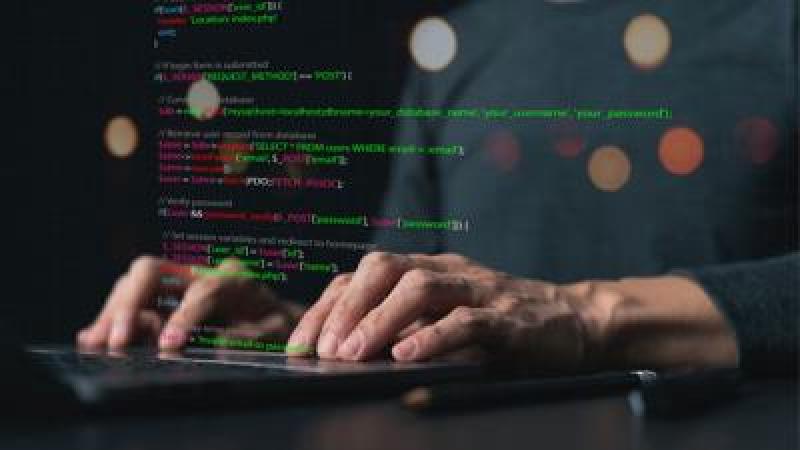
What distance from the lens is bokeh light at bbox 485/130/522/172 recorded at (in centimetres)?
89

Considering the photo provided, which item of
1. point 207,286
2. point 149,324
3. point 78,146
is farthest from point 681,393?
point 78,146

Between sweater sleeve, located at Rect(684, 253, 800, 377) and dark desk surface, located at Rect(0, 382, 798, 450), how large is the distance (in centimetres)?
9

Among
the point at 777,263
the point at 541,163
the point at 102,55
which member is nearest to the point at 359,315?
the point at 541,163

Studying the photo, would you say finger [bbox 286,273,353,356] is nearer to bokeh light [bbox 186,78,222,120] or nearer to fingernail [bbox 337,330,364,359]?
fingernail [bbox 337,330,364,359]

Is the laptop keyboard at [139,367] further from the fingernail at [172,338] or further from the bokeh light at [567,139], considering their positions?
the bokeh light at [567,139]

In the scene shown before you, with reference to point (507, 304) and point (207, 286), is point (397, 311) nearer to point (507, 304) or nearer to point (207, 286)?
point (507, 304)

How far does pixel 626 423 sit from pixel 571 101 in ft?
0.91

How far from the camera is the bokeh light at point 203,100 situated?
967 millimetres

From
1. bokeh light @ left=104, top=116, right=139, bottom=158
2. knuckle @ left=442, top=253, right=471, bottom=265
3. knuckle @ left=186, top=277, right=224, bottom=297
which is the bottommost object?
knuckle @ left=186, top=277, right=224, bottom=297

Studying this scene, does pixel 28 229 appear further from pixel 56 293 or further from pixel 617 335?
pixel 617 335

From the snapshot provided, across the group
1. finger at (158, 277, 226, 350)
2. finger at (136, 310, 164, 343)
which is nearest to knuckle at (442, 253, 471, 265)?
finger at (158, 277, 226, 350)

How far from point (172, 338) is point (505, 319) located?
32cm

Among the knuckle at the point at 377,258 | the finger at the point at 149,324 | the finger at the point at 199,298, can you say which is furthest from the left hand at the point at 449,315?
the finger at the point at 149,324

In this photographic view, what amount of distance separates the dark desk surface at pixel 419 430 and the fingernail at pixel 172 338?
1.02 ft
